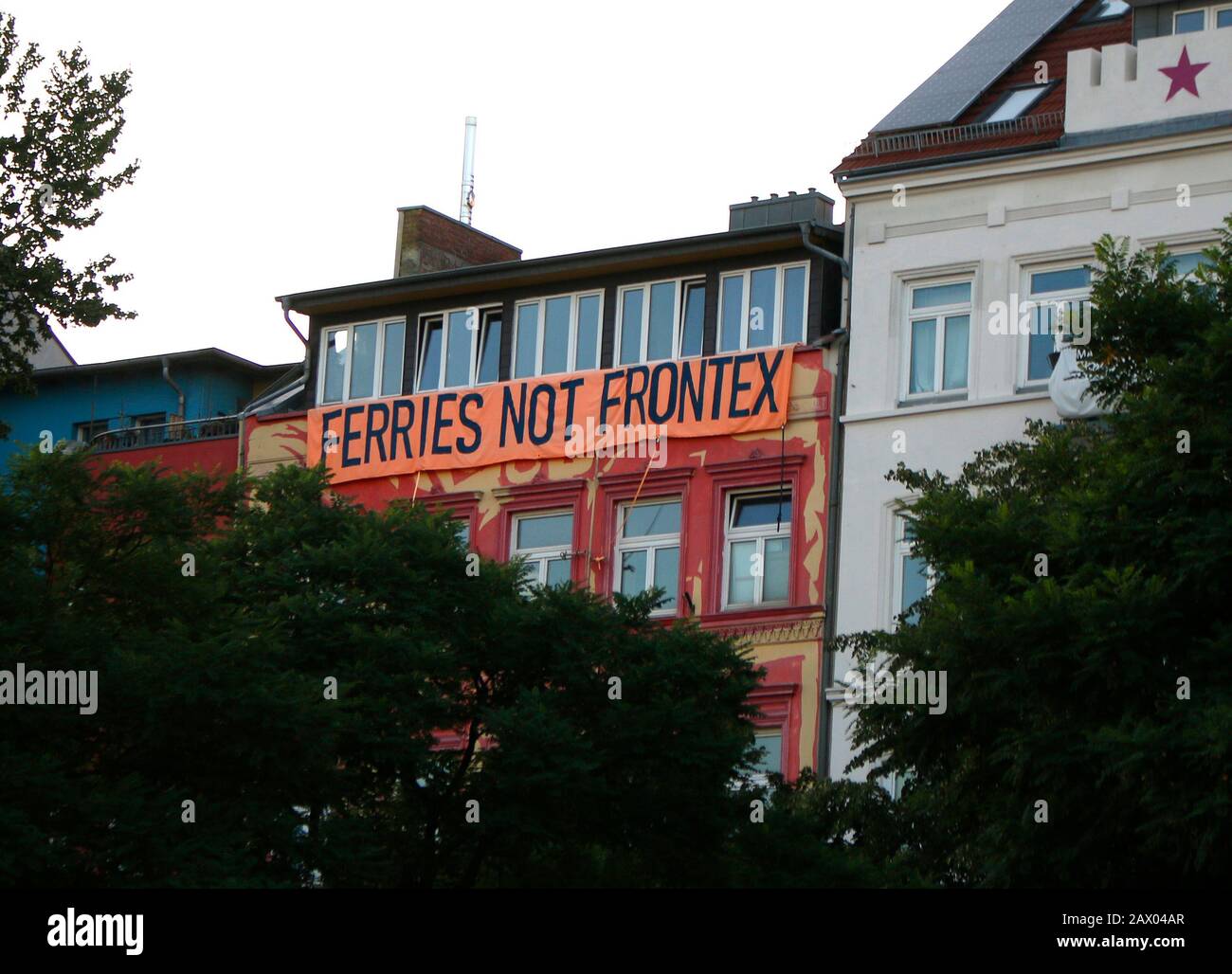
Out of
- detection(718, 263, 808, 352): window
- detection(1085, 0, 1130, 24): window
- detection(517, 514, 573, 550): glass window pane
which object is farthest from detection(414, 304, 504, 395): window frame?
detection(1085, 0, 1130, 24): window

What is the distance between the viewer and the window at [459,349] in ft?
153

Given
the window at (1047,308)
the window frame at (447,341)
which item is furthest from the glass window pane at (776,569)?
the window frame at (447,341)

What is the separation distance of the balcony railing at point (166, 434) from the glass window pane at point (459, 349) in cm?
376

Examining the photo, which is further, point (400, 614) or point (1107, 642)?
point (400, 614)

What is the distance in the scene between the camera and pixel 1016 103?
43.3 metres

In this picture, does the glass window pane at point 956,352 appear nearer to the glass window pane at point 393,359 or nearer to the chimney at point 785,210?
the chimney at point 785,210

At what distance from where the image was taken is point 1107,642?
26.1 m

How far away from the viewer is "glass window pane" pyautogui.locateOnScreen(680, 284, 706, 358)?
44625 mm

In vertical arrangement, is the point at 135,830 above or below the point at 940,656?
below

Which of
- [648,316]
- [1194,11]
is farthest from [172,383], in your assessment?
[1194,11]

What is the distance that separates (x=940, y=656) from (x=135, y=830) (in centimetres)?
744

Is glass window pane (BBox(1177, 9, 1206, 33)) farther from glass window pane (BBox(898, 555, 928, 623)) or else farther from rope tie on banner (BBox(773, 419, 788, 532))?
glass window pane (BBox(898, 555, 928, 623))
